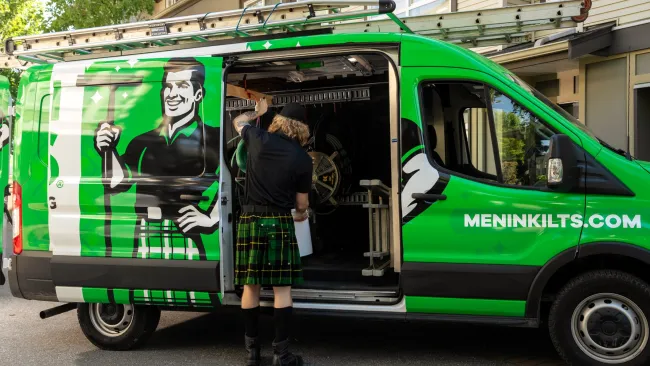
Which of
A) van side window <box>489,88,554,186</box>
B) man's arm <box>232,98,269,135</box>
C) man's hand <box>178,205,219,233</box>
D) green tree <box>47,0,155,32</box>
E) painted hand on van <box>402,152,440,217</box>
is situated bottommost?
man's hand <box>178,205,219,233</box>

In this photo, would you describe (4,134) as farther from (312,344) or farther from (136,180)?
(312,344)

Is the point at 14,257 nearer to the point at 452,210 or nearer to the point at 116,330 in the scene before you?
the point at 116,330

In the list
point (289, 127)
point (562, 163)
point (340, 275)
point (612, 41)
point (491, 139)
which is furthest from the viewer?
point (612, 41)

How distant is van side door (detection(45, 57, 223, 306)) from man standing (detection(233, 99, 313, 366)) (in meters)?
0.33

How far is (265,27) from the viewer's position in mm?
5004

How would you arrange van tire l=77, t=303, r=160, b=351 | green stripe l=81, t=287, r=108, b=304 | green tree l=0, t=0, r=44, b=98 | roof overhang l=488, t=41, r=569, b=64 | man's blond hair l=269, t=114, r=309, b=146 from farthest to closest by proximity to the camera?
1. green tree l=0, t=0, r=44, b=98
2. roof overhang l=488, t=41, r=569, b=64
3. van tire l=77, t=303, r=160, b=351
4. green stripe l=81, t=287, r=108, b=304
5. man's blond hair l=269, t=114, r=309, b=146

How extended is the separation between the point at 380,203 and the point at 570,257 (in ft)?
5.75

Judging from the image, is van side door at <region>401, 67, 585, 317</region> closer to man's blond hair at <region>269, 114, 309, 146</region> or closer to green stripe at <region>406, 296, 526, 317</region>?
green stripe at <region>406, 296, 526, 317</region>

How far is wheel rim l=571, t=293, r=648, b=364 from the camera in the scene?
4160 mm

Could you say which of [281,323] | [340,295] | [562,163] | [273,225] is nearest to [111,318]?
[281,323]

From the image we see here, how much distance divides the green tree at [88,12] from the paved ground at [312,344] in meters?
10.6

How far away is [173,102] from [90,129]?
0.75 m

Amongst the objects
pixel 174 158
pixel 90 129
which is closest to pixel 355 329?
pixel 174 158

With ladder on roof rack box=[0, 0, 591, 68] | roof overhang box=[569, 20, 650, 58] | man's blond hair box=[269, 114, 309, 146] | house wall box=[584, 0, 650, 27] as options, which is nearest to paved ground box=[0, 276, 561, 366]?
man's blond hair box=[269, 114, 309, 146]
